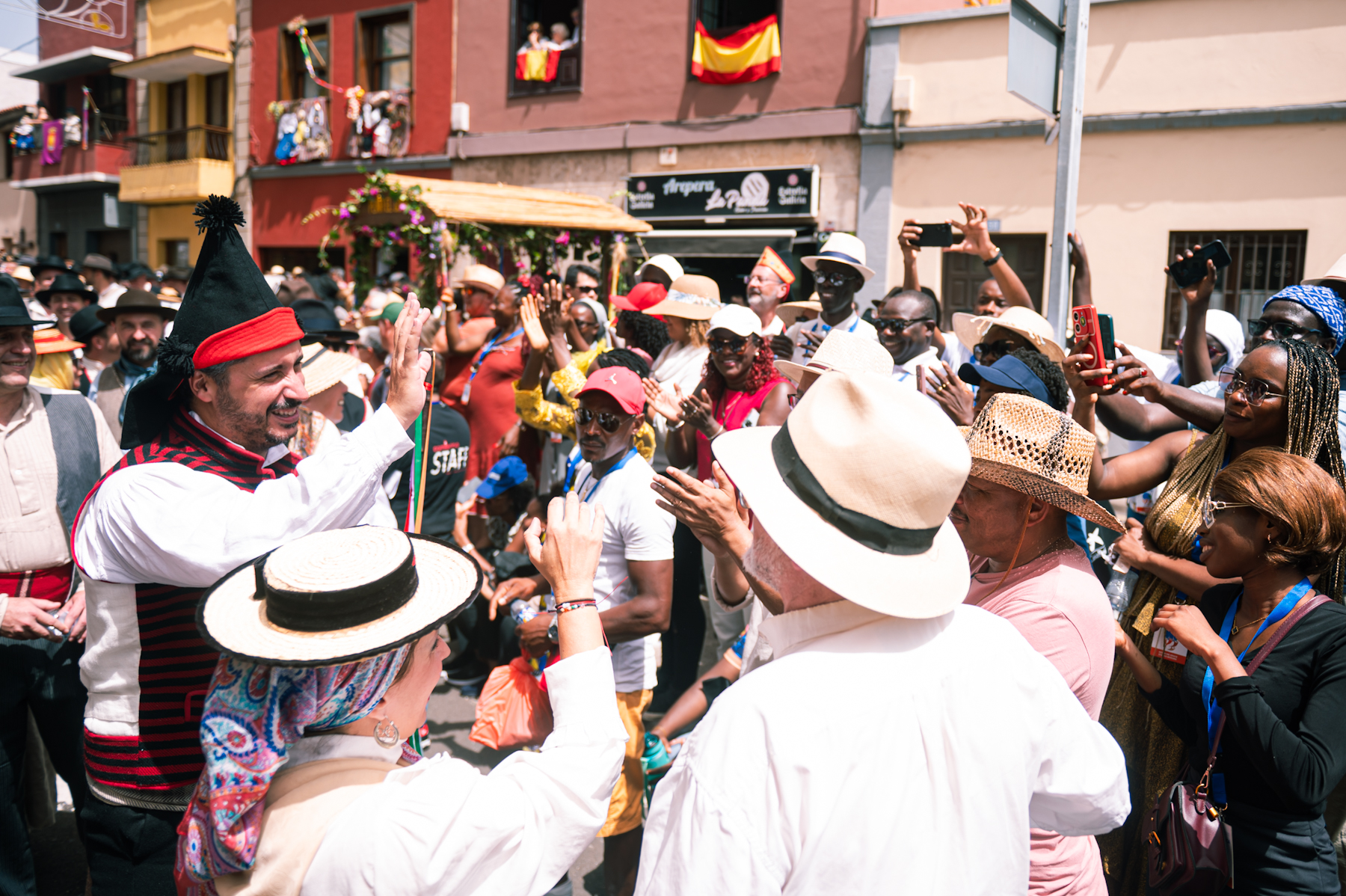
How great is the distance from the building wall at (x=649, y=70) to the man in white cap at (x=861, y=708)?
11.6 m

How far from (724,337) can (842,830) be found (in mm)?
3839

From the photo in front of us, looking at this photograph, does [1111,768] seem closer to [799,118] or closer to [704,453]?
[704,453]

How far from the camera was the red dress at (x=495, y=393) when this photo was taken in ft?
21.4

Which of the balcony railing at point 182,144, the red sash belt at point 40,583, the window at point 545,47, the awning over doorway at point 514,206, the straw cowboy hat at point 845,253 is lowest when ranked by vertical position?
the red sash belt at point 40,583

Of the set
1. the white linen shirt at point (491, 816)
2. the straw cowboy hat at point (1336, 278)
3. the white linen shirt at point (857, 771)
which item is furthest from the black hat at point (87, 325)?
the straw cowboy hat at point (1336, 278)

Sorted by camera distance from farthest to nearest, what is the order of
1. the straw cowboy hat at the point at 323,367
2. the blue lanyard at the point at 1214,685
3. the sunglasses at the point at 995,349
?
the straw cowboy hat at the point at 323,367 < the sunglasses at the point at 995,349 < the blue lanyard at the point at 1214,685

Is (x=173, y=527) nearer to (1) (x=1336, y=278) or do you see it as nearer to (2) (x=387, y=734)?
(2) (x=387, y=734)

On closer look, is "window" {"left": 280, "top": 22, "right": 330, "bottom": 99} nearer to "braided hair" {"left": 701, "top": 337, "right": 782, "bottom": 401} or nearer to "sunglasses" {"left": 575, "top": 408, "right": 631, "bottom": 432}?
"braided hair" {"left": 701, "top": 337, "right": 782, "bottom": 401}

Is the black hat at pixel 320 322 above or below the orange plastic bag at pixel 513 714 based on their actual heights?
above

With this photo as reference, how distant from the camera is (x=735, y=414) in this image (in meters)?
4.99

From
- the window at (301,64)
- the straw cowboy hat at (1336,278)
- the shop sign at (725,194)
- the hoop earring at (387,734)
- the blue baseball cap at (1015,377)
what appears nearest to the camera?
the hoop earring at (387,734)

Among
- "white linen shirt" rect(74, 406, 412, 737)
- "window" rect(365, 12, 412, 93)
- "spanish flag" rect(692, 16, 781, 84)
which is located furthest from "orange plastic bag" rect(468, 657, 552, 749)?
"window" rect(365, 12, 412, 93)

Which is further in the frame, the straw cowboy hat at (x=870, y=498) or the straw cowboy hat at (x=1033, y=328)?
the straw cowboy hat at (x=1033, y=328)

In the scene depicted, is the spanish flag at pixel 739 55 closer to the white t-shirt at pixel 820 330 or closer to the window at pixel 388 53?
the window at pixel 388 53
